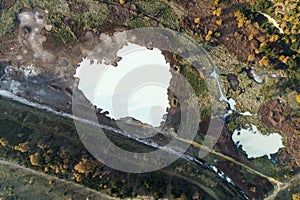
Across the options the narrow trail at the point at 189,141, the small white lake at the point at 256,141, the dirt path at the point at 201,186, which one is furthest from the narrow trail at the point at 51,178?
the small white lake at the point at 256,141

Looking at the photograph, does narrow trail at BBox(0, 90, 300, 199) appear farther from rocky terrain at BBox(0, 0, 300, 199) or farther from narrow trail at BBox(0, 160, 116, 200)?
narrow trail at BBox(0, 160, 116, 200)

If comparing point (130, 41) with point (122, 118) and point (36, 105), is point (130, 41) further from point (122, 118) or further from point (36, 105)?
point (36, 105)

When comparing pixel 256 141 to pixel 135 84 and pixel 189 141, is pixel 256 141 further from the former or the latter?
pixel 135 84

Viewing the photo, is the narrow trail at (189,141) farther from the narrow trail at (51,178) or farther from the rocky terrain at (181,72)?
the narrow trail at (51,178)

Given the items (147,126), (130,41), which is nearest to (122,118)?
(147,126)

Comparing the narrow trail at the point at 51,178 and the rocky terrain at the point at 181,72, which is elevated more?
the rocky terrain at the point at 181,72
